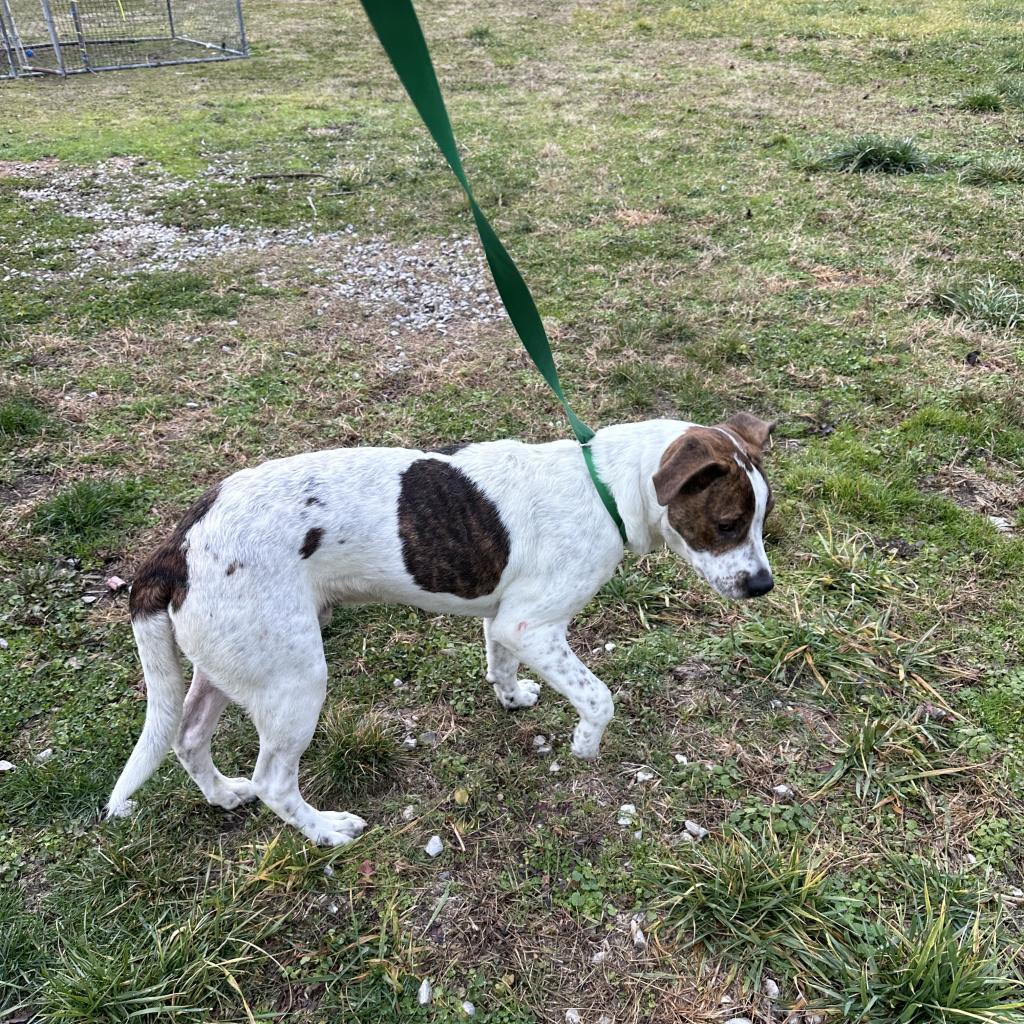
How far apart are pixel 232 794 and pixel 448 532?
56.9 inches

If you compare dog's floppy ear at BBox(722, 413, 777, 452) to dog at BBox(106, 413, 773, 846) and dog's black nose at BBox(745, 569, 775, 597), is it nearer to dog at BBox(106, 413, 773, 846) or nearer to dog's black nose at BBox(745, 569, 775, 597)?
dog at BBox(106, 413, 773, 846)

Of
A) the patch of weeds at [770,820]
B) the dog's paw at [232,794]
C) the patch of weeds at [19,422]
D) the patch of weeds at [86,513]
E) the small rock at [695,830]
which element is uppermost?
the patch of weeds at [19,422]

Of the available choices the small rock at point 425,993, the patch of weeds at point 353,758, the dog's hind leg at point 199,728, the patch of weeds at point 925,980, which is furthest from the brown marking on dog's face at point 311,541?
the patch of weeds at point 925,980

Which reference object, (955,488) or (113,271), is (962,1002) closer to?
(955,488)

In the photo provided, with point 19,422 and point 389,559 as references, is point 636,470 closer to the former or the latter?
point 389,559

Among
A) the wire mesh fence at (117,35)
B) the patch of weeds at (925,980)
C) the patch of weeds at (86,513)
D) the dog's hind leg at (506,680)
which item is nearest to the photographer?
the patch of weeds at (925,980)

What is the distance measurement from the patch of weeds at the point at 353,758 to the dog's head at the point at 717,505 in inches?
62.1

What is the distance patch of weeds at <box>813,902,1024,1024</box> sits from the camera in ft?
8.22

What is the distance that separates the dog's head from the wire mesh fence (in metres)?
17.9

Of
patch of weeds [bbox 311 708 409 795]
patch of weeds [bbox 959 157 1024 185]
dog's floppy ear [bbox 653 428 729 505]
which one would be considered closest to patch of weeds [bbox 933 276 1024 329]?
patch of weeds [bbox 959 157 1024 185]

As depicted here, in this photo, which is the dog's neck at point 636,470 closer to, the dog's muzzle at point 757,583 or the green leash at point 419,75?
the dog's muzzle at point 757,583

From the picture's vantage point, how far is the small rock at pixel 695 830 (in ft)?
10.7

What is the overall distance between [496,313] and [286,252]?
263cm

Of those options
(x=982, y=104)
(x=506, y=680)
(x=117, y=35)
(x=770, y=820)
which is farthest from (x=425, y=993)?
(x=117, y=35)
